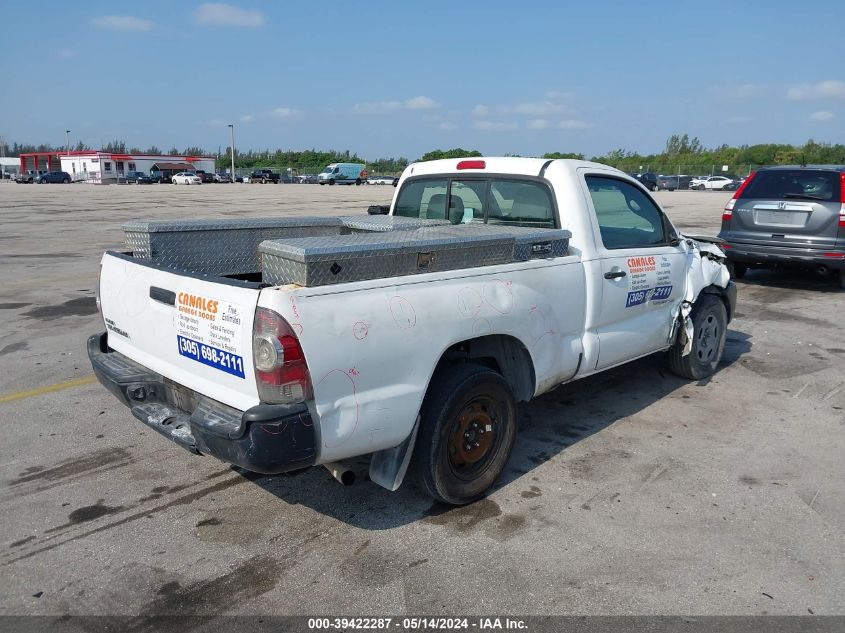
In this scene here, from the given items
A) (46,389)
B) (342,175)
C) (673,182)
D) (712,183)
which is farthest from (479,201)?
(342,175)

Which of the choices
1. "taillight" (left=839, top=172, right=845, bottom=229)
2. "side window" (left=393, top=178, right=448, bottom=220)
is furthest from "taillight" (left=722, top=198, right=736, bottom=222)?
"side window" (left=393, top=178, right=448, bottom=220)

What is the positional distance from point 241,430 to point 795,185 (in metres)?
9.48

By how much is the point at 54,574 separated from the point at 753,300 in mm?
9257

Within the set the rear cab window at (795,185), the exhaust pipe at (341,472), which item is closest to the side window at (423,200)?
the exhaust pipe at (341,472)

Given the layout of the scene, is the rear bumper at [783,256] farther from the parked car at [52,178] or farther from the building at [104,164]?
the building at [104,164]

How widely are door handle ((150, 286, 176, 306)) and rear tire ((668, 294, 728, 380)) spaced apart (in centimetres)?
402

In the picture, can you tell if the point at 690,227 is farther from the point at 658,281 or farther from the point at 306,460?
the point at 306,460

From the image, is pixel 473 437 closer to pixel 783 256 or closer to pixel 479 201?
pixel 479 201

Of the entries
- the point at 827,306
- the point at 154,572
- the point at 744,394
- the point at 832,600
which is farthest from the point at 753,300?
the point at 154,572

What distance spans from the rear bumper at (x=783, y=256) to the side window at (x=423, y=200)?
573 cm

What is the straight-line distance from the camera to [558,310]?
14.1 ft

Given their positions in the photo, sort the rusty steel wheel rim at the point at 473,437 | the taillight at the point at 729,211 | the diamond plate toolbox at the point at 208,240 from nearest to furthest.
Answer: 1. the rusty steel wheel rim at the point at 473,437
2. the diamond plate toolbox at the point at 208,240
3. the taillight at the point at 729,211

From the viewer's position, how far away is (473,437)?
3.96 m

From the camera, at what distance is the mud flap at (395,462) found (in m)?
3.54
